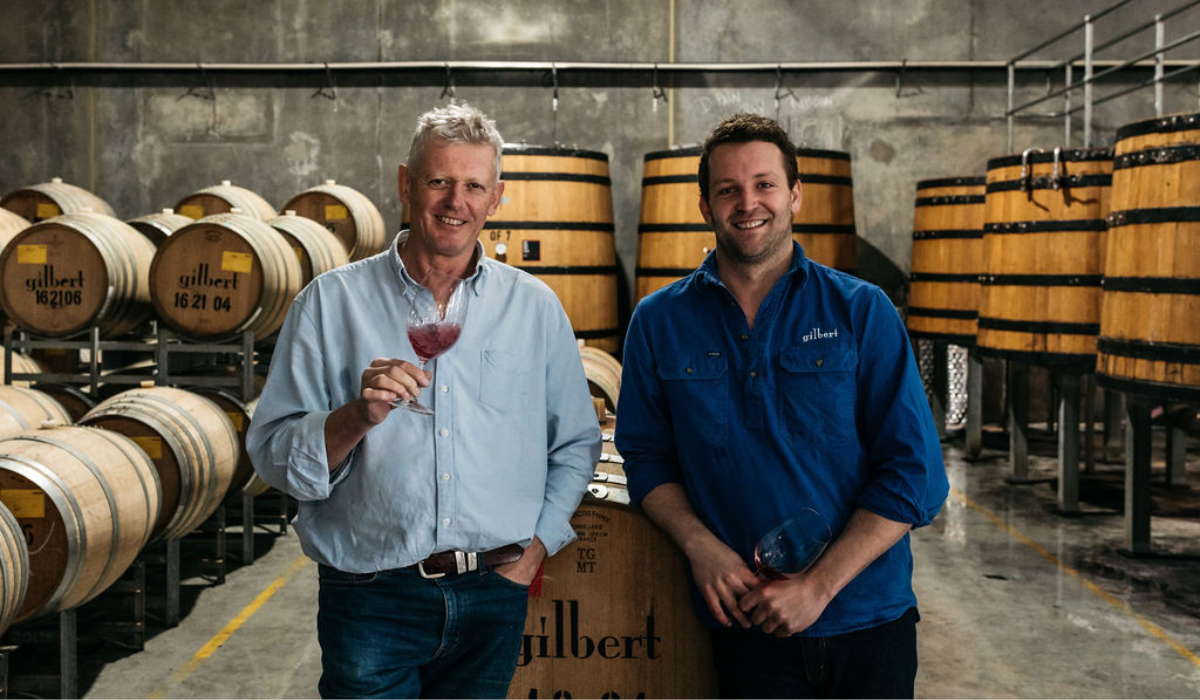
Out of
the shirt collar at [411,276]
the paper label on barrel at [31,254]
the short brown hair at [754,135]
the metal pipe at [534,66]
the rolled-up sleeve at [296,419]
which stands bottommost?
the rolled-up sleeve at [296,419]

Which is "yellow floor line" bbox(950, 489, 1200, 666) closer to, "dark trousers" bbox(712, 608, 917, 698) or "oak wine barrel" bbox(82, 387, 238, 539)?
"dark trousers" bbox(712, 608, 917, 698)

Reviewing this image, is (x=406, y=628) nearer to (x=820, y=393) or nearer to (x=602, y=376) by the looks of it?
(x=820, y=393)

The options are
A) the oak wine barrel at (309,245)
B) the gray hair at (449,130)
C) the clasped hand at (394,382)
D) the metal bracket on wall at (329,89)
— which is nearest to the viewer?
the clasped hand at (394,382)

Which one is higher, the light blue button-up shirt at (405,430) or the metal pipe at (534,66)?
the metal pipe at (534,66)

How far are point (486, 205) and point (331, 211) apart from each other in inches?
258

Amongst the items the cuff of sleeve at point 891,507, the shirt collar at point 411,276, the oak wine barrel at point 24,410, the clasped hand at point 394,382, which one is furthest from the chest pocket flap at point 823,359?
the oak wine barrel at point 24,410

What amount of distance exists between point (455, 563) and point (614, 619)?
521 millimetres

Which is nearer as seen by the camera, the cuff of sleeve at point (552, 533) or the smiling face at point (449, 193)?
the smiling face at point (449, 193)

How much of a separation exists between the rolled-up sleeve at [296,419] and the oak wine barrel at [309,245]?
13.9ft

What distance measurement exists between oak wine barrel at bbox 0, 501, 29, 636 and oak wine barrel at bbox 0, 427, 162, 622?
128 mm

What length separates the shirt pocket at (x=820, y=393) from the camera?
77.2 inches

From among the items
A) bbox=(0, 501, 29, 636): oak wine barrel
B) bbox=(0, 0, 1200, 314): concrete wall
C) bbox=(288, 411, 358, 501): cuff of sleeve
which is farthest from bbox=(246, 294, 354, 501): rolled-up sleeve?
bbox=(0, 0, 1200, 314): concrete wall

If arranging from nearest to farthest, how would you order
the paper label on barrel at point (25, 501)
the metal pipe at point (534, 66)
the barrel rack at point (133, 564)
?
the paper label on barrel at point (25, 501), the barrel rack at point (133, 564), the metal pipe at point (534, 66)

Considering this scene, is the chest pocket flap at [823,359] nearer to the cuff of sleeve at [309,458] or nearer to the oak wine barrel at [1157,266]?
the cuff of sleeve at [309,458]
